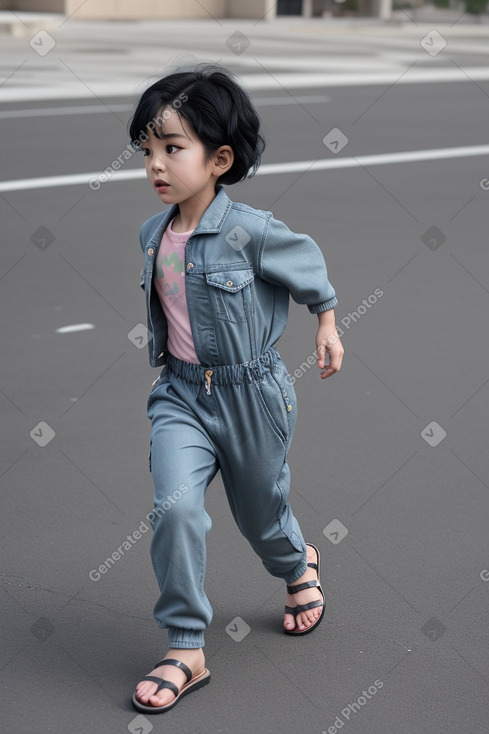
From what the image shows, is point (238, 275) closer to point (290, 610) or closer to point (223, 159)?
point (223, 159)

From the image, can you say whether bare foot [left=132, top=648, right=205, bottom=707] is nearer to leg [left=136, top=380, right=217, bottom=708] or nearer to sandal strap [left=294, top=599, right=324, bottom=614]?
leg [left=136, top=380, right=217, bottom=708]

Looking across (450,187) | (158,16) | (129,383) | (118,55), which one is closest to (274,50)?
(118,55)

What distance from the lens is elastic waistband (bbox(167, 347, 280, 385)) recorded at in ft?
10.3

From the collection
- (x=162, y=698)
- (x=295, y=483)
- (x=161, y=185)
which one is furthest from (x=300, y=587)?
(x=161, y=185)

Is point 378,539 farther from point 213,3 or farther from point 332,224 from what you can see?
point 213,3

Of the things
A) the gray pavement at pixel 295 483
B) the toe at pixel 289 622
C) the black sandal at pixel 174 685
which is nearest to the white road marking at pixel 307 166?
the gray pavement at pixel 295 483

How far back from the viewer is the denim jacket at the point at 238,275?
10.2ft

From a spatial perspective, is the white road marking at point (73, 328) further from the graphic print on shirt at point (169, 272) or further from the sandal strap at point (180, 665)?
the sandal strap at point (180, 665)

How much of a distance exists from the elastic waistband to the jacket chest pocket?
0.43ft

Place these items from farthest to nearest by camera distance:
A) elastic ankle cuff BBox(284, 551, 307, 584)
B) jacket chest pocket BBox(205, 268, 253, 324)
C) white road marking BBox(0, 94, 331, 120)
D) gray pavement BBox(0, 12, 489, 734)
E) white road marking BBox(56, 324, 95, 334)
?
white road marking BBox(0, 94, 331, 120) < white road marking BBox(56, 324, 95, 334) < elastic ankle cuff BBox(284, 551, 307, 584) < gray pavement BBox(0, 12, 489, 734) < jacket chest pocket BBox(205, 268, 253, 324)

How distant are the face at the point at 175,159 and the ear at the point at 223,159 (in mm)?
55

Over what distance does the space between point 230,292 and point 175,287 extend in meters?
0.18

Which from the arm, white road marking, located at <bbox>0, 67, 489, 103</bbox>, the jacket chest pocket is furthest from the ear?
white road marking, located at <bbox>0, 67, 489, 103</bbox>

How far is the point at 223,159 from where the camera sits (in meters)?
3.15
